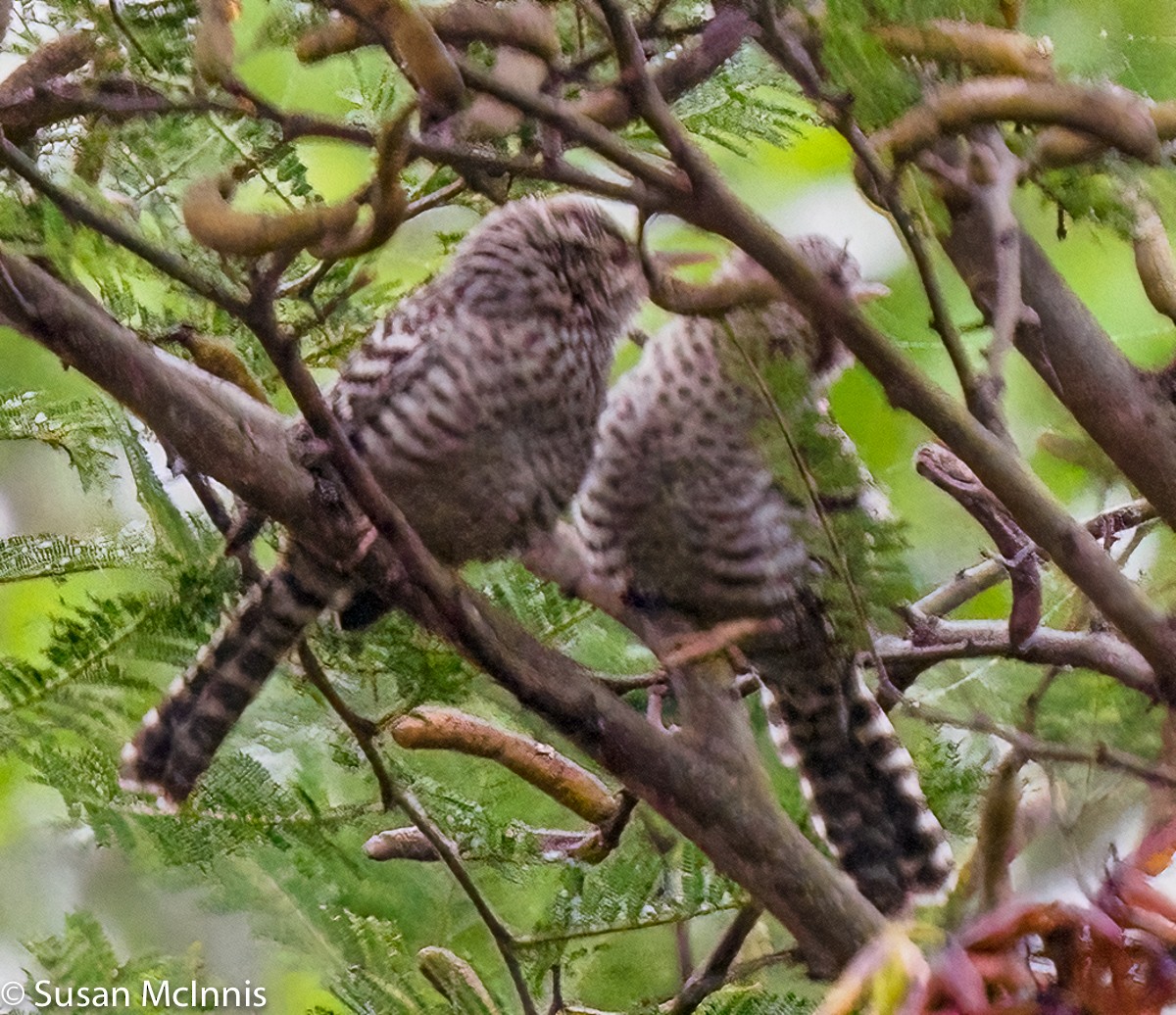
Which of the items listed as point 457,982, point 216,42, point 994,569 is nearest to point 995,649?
point 994,569

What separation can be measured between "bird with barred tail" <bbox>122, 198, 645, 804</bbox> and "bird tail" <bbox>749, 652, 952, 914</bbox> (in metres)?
0.16

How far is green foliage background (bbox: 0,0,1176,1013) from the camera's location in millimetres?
417

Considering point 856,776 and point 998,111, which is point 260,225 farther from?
point 856,776

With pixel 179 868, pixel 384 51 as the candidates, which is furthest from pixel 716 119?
pixel 179 868

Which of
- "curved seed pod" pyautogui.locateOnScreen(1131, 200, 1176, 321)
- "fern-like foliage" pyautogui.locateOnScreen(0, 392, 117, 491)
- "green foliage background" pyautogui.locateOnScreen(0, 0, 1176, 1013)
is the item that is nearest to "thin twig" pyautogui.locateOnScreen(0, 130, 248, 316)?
"green foliage background" pyautogui.locateOnScreen(0, 0, 1176, 1013)

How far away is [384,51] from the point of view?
15.3 inches

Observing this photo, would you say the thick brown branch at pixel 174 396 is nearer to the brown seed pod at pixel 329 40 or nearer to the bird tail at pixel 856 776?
the brown seed pod at pixel 329 40

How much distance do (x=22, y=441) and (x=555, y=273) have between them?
0.28 m

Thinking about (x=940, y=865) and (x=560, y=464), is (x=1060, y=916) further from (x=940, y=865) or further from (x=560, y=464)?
(x=560, y=464)

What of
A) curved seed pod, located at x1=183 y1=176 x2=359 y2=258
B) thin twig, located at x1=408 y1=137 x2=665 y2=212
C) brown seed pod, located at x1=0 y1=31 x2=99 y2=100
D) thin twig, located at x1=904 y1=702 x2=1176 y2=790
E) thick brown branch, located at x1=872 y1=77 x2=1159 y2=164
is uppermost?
brown seed pod, located at x1=0 y1=31 x2=99 y2=100

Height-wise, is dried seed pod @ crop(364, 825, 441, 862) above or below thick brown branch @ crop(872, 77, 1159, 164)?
below

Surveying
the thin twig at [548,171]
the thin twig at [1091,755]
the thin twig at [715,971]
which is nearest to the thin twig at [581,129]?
the thin twig at [548,171]

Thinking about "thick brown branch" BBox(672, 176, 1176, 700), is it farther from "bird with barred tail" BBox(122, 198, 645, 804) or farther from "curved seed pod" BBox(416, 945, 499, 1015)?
"curved seed pod" BBox(416, 945, 499, 1015)

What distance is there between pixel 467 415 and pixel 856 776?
0.92 feet
